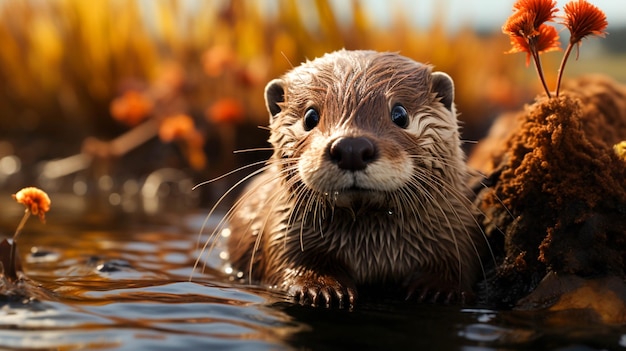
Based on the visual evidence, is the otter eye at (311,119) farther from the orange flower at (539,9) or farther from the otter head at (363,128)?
the orange flower at (539,9)

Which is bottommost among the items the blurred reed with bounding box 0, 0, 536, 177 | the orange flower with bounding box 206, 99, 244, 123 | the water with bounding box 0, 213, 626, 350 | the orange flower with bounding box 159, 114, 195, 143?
the water with bounding box 0, 213, 626, 350

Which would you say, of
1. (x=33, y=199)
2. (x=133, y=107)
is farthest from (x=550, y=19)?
(x=133, y=107)

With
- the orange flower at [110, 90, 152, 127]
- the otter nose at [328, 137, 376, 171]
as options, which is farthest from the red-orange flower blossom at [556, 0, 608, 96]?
the orange flower at [110, 90, 152, 127]

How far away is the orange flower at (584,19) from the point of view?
3391 mm

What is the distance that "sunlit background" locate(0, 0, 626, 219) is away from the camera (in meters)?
7.57

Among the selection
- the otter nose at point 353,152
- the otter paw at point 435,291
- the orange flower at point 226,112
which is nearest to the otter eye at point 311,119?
the otter nose at point 353,152

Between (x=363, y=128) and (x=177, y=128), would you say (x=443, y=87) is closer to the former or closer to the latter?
(x=363, y=128)

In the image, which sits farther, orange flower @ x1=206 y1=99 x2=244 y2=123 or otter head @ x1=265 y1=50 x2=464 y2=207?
orange flower @ x1=206 y1=99 x2=244 y2=123

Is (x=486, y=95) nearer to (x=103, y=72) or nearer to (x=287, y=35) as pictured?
(x=287, y=35)

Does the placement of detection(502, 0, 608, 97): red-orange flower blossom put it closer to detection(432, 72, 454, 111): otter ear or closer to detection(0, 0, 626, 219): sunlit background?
detection(432, 72, 454, 111): otter ear

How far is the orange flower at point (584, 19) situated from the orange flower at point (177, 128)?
410 centimetres

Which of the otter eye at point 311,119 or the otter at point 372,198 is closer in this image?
the otter at point 372,198

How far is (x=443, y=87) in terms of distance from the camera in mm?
3988

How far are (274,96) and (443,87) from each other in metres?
0.76
